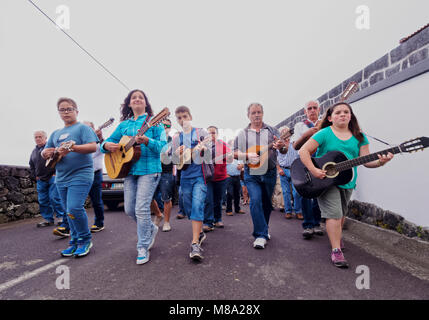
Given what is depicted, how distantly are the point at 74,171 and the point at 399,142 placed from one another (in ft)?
14.4

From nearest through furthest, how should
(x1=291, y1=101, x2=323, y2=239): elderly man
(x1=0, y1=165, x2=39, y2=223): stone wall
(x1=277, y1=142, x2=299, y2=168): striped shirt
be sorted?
(x1=291, y1=101, x2=323, y2=239): elderly man → (x1=277, y1=142, x2=299, y2=168): striped shirt → (x1=0, y1=165, x2=39, y2=223): stone wall

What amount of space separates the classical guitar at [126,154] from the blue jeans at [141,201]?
16 centimetres

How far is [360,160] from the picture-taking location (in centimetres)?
219

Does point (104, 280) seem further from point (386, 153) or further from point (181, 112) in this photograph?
point (386, 153)

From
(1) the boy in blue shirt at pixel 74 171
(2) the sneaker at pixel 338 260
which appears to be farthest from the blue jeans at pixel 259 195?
(1) the boy in blue shirt at pixel 74 171

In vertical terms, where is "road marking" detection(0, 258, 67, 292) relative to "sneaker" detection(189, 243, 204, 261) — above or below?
below

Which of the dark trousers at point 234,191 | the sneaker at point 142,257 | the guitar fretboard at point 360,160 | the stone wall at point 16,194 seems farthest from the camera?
the dark trousers at point 234,191

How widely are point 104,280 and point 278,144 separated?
8.47 ft

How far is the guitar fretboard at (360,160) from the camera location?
208 centimetres

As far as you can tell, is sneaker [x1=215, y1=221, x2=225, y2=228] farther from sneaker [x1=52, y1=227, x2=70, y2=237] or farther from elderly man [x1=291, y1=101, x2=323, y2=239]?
sneaker [x1=52, y1=227, x2=70, y2=237]

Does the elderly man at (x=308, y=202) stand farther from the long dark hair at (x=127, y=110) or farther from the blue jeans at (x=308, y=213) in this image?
the long dark hair at (x=127, y=110)

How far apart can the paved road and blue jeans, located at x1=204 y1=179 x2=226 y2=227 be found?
2.36 feet

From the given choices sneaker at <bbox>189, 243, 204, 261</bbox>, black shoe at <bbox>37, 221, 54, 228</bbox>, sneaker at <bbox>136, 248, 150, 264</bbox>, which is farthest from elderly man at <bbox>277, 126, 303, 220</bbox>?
black shoe at <bbox>37, 221, 54, 228</bbox>

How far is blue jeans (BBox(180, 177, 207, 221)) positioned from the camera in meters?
2.70
